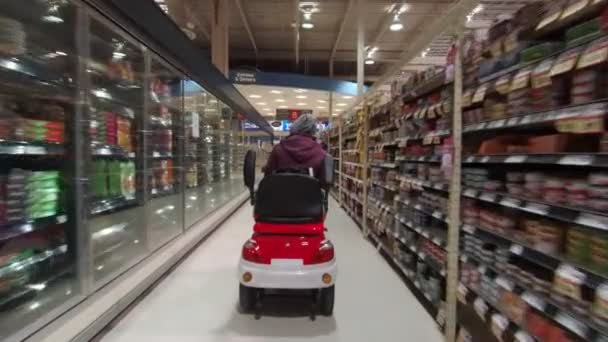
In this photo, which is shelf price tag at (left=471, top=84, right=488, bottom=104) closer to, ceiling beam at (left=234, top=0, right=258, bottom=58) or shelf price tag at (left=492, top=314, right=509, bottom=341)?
shelf price tag at (left=492, top=314, right=509, bottom=341)

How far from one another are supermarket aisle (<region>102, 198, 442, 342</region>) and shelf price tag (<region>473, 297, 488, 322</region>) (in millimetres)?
497

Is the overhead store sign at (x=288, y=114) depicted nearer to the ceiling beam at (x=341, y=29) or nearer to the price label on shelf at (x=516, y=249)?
the ceiling beam at (x=341, y=29)

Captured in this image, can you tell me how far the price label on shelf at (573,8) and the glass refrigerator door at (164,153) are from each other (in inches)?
142

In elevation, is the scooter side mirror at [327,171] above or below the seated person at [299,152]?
below

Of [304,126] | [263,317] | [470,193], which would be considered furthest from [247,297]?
[470,193]

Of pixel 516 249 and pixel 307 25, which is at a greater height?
pixel 307 25

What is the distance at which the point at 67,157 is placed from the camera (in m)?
2.61

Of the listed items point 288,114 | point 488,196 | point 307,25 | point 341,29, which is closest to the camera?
point 488,196

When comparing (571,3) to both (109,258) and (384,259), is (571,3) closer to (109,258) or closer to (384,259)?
(384,259)

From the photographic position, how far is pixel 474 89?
7.00 ft

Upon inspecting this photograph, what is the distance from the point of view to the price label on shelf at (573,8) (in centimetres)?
143

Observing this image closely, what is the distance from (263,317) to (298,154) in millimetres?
1299

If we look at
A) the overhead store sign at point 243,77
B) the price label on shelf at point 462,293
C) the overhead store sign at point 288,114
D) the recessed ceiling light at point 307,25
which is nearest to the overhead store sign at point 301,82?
the overhead store sign at point 243,77

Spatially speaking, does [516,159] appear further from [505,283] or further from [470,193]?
[505,283]
